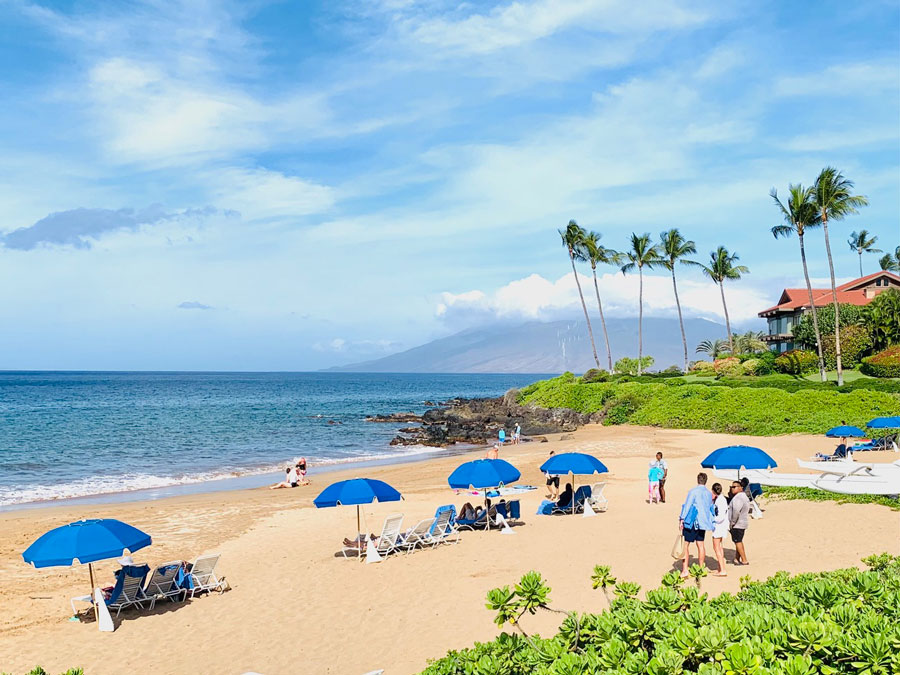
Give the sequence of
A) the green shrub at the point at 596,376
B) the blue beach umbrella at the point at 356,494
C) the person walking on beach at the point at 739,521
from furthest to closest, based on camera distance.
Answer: the green shrub at the point at 596,376 < the blue beach umbrella at the point at 356,494 < the person walking on beach at the point at 739,521

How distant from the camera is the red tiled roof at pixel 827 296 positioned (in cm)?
5727

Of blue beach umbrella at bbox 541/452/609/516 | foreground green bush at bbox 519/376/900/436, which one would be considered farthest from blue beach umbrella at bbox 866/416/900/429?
blue beach umbrella at bbox 541/452/609/516

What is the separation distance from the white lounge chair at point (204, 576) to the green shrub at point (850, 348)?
43771 millimetres

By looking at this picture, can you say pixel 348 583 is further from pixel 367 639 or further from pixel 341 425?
pixel 341 425

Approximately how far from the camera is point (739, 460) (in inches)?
619

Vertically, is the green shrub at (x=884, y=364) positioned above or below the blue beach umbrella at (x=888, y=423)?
above

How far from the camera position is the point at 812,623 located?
13.7 ft

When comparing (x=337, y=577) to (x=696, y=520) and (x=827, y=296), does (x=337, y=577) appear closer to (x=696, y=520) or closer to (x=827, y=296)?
(x=696, y=520)

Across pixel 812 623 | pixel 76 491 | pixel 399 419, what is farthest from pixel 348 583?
pixel 399 419

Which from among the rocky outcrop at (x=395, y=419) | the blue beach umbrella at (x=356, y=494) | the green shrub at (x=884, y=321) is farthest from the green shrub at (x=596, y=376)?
the blue beach umbrella at (x=356, y=494)

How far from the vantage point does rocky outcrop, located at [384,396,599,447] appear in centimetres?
4597

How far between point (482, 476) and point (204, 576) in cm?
600

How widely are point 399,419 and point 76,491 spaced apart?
3814 cm

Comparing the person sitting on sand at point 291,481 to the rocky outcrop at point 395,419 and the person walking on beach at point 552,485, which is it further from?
the rocky outcrop at point 395,419
